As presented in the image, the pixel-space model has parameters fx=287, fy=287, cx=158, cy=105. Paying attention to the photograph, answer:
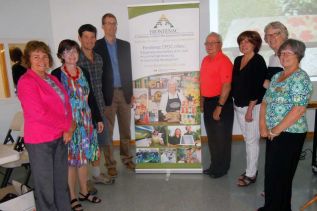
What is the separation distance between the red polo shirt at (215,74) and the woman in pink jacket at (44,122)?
149 cm

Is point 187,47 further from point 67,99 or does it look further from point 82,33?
point 67,99

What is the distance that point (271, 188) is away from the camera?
2.23m

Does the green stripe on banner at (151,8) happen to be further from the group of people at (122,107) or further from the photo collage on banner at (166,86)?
the group of people at (122,107)

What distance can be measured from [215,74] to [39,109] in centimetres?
179

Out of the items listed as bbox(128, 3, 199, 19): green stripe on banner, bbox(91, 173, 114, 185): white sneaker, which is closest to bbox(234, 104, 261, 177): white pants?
Result: bbox(128, 3, 199, 19): green stripe on banner

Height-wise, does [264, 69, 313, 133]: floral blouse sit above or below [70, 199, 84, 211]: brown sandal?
above

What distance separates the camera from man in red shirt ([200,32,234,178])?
299 centimetres

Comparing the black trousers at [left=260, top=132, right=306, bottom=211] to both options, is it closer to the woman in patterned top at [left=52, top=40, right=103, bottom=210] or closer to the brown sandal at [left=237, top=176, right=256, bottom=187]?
the brown sandal at [left=237, top=176, right=256, bottom=187]

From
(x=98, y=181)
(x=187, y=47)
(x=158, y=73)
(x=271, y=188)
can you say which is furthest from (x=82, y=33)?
(x=271, y=188)

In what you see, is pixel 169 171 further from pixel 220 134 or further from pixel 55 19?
pixel 55 19

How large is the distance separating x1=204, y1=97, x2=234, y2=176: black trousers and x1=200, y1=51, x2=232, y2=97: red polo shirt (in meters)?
0.10

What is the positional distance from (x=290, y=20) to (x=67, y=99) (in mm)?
3570

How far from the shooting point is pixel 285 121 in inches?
78.3

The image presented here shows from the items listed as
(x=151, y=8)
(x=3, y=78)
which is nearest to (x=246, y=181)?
(x=151, y=8)
